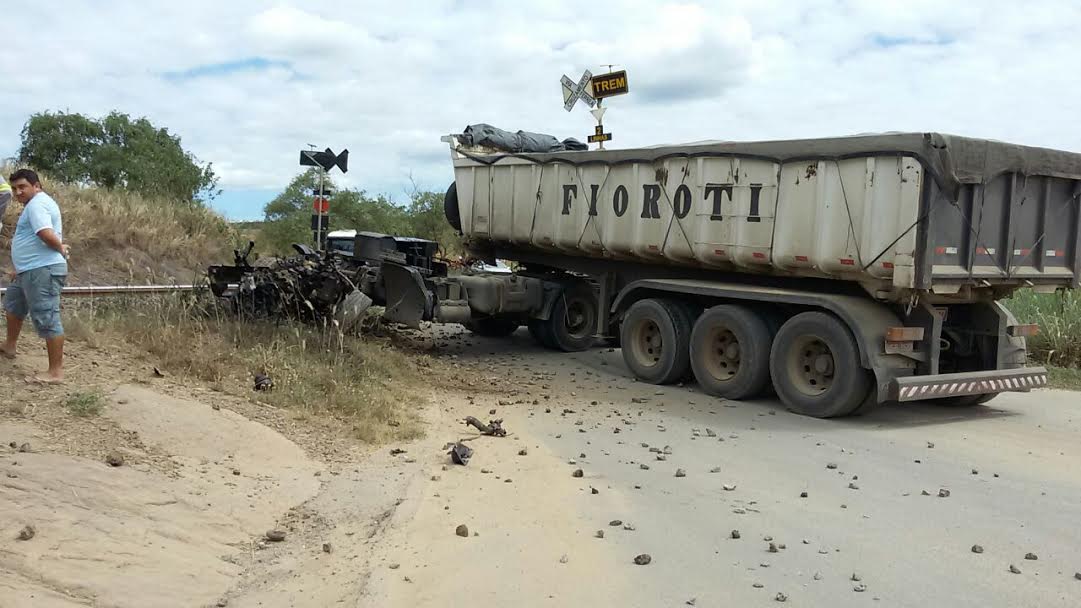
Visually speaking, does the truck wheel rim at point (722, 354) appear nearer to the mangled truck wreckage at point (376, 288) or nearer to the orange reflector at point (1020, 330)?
the orange reflector at point (1020, 330)

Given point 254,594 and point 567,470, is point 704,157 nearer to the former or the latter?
point 567,470

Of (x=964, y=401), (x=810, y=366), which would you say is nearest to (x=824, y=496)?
(x=810, y=366)

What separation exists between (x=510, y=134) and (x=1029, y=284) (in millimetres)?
7360

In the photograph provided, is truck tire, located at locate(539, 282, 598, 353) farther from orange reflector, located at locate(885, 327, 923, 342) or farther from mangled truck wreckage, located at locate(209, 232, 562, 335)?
orange reflector, located at locate(885, 327, 923, 342)

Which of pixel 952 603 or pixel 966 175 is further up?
pixel 966 175

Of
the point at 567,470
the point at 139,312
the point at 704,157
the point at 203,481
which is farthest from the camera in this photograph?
the point at 704,157

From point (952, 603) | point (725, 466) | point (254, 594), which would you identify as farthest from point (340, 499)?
point (952, 603)

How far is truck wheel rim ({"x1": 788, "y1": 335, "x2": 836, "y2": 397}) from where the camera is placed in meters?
9.25

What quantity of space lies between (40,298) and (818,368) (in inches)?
278

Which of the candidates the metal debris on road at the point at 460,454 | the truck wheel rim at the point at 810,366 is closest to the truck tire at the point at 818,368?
the truck wheel rim at the point at 810,366

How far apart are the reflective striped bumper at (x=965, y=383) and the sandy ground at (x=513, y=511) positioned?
0.46 meters

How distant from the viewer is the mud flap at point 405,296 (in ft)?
39.9

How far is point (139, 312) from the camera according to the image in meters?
9.41

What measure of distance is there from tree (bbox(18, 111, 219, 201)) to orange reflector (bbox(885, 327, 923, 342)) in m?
18.8
